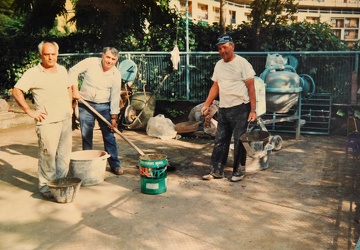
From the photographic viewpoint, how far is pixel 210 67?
33.8 feet

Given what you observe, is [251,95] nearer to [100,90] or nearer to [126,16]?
[100,90]

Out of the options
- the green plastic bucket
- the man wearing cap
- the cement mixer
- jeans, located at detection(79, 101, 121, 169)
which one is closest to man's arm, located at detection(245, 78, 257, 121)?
the man wearing cap

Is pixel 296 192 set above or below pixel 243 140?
below

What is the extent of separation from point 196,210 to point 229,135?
1.56 meters

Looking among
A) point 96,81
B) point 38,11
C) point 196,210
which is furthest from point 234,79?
point 38,11

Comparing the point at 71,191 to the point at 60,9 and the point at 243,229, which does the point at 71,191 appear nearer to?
the point at 243,229

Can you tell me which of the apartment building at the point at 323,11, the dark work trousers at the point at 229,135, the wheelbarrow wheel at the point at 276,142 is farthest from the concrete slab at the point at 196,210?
the apartment building at the point at 323,11

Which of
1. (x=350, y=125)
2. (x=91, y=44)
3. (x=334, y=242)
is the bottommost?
(x=334, y=242)

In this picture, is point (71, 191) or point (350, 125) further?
point (350, 125)

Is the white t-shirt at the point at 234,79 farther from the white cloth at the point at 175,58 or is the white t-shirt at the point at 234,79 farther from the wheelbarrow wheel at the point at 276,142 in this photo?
the white cloth at the point at 175,58

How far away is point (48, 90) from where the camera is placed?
4777mm

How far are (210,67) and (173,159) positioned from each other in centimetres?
400

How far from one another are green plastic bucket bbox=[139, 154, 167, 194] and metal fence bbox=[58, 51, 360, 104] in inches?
191

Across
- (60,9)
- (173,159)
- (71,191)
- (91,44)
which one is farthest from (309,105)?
(60,9)
